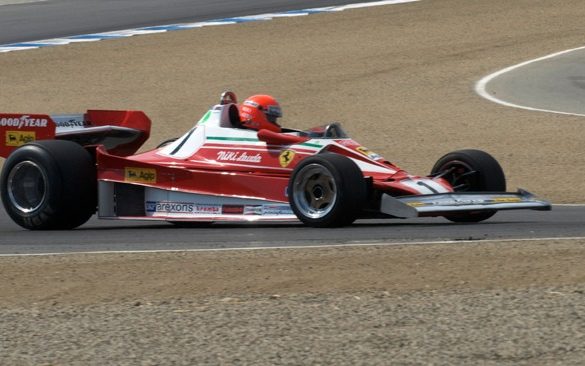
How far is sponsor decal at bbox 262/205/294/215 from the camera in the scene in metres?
11.8

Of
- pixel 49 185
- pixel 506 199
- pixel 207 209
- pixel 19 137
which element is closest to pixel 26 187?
pixel 49 185

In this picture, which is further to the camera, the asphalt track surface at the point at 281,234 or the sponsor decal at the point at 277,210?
the sponsor decal at the point at 277,210

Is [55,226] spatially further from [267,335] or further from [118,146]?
[267,335]

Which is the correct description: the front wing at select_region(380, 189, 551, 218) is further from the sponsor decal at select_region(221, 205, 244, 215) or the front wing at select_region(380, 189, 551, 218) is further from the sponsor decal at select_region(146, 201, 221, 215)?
the sponsor decal at select_region(146, 201, 221, 215)

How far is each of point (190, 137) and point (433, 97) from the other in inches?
407

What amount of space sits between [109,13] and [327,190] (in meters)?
21.5

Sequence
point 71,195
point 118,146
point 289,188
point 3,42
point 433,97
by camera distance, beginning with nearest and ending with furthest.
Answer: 1. point 289,188
2. point 71,195
3. point 118,146
4. point 433,97
5. point 3,42

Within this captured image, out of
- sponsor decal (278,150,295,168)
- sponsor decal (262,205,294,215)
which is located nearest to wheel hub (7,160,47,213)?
sponsor decal (262,205,294,215)

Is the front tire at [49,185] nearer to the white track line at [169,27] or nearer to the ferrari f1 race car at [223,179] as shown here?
the ferrari f1 race car at [223,179]

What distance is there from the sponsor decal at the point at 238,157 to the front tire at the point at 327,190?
82 cm

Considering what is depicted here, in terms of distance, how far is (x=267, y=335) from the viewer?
286 inches

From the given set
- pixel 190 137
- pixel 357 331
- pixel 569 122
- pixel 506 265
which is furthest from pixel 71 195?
pixel 569 122

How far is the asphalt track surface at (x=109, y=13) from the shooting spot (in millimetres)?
29703

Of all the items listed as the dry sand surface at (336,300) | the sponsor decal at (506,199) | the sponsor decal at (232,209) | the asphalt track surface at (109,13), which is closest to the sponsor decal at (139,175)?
the sponsor decal at (232,209)
